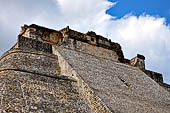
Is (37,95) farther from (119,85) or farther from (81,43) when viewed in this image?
(81,43)

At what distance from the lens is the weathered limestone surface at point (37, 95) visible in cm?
773

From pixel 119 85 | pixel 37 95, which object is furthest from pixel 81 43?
pixel 37 95

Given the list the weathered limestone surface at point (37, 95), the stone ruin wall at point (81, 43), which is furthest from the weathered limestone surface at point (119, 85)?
the stone ruin wall at point (81, 43)

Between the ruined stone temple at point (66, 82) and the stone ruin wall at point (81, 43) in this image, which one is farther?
the stone ruin wall at point (81, 43)

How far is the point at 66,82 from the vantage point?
10.1 m

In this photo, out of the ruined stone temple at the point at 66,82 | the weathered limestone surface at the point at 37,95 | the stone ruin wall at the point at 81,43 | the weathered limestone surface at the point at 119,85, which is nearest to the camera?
the weathered limestone surface at the point at 37,95

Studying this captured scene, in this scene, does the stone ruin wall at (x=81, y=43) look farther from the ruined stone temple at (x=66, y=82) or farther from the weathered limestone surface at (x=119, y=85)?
the weathered limestone surface at (x=119, y=85)

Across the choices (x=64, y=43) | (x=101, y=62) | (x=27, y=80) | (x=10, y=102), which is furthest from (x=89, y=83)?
(x=64, y=43)

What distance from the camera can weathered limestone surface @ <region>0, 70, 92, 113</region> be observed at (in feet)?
25.3

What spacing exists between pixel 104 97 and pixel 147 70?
8.73m

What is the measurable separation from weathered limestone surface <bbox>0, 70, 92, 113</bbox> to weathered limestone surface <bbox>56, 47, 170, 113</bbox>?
882mm

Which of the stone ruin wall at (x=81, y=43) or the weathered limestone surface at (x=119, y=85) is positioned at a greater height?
the stone ruin wall at (x=81, y=43)

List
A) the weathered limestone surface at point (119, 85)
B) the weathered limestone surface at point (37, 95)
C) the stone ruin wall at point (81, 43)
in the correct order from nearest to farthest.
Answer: the weathered limestone surface at point (37, 95) → the weathered limestone surface at point (119, 85) → the stone ruin wall at point (81, 43)

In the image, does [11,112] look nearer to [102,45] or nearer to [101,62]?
[101,62]
